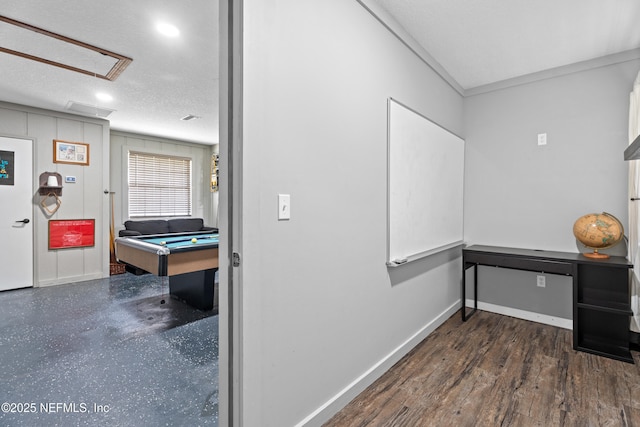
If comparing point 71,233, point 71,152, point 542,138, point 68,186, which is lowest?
point 71,233

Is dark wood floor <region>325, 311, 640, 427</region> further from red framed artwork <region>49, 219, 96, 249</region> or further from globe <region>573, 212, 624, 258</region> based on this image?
red framed artwork <region>49, 219, 96, 249</region>

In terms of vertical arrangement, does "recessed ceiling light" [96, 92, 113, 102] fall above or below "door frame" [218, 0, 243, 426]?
above

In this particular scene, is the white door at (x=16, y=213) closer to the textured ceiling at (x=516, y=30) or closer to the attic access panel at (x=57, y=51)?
the attic access panel at (x=57, y=51)

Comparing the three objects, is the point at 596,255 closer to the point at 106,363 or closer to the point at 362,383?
the point at 362,383

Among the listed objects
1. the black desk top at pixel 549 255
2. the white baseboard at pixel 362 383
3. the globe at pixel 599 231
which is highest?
the globe at pixel 599 231

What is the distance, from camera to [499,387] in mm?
2053

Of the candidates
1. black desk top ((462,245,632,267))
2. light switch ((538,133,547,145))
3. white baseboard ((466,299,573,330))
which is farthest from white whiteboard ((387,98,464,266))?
white baseboard ((466,299,573,330))

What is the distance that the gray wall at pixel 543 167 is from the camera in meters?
2.83

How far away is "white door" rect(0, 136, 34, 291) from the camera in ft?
14.0

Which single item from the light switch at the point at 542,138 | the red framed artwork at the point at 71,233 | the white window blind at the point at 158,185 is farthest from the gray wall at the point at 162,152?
the light switch at the point at 542,138

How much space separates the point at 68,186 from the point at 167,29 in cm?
359

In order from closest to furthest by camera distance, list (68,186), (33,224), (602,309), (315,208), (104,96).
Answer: (315,208) → (602,309) → (104,96) → (33,224) → (68,186)

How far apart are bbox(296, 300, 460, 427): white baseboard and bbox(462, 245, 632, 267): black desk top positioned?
93 centimetres

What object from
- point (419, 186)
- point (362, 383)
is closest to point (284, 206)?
point (362, 383)
